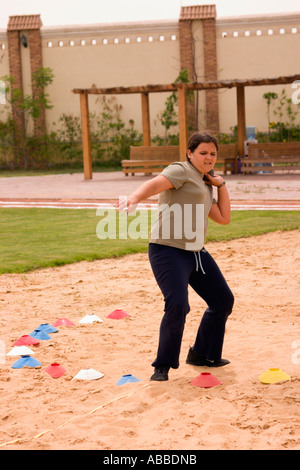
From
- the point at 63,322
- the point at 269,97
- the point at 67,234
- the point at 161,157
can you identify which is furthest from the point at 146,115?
the point at 63,322

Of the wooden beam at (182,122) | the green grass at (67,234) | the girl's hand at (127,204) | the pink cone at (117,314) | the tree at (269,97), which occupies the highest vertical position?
the tree at (269,97)

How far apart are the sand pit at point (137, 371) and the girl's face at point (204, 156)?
1482 mm

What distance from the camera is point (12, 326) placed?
6.36 m

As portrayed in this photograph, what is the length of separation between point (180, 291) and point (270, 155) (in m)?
18.4

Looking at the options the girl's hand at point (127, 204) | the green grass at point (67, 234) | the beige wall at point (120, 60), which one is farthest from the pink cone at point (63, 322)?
the beige wall at point (120, 60)

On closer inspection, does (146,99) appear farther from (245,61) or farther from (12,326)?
(12,326)

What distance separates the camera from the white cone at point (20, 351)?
548 centimetres

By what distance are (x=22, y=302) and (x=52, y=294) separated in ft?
1.46

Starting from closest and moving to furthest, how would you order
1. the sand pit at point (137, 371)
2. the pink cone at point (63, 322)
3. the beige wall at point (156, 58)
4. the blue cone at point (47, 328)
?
the sand pit at point (137, 371) → the blue cone at point (47, 328) → the pink cone at point (63, 322) → the beige wall at point (156, 58)

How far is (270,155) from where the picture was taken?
22.3m

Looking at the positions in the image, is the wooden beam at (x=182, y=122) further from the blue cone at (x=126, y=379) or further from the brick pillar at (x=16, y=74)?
the blue cone at (x=126, y=379)

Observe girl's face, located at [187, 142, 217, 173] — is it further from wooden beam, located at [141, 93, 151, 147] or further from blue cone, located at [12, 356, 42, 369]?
wooden beam, located at [141, 93, 151, 147]

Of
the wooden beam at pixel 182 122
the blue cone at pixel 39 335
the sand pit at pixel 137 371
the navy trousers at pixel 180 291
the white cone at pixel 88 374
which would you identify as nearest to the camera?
the sand pit at pixel 137 371

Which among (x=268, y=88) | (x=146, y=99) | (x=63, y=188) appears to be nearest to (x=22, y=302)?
(x=63, y=188)
